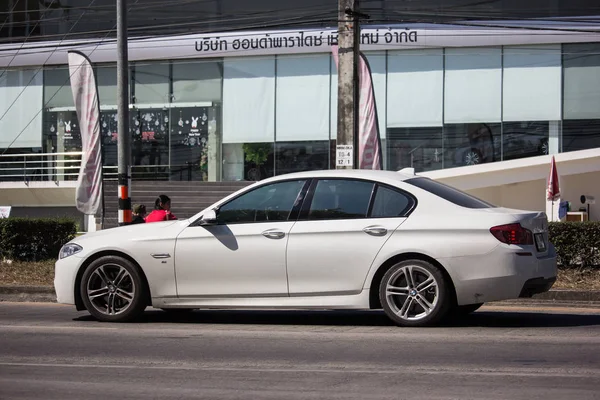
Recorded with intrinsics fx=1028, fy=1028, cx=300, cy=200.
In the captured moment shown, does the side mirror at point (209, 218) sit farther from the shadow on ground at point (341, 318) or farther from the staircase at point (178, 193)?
the staircase at point (178, 193)

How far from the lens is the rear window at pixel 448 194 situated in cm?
1021

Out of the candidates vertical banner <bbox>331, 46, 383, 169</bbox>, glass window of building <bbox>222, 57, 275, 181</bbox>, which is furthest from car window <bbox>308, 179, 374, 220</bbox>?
glass window of building <bbox>222, 57, 275, 181</bbox>

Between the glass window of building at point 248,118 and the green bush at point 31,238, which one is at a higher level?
the glass window of building at point 248,118

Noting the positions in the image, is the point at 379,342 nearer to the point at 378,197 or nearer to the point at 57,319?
the point at 378,197

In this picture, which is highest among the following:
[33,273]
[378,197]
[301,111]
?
[301,111]

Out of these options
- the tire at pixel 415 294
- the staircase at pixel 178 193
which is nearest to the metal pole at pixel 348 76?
the tire at pixel 415 294

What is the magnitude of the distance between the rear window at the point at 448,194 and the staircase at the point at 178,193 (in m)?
22.3

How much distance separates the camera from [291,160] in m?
34.8

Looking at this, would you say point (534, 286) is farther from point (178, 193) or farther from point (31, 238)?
point (178, 193)

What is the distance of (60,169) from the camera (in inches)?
1459

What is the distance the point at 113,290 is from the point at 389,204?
306 cm

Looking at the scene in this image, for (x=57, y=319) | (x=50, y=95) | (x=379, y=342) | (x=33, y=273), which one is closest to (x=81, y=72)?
(x=33, y=273)

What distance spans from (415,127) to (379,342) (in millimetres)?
25111

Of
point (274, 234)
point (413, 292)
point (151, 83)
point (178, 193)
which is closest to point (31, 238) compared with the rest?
point (274, 234)
